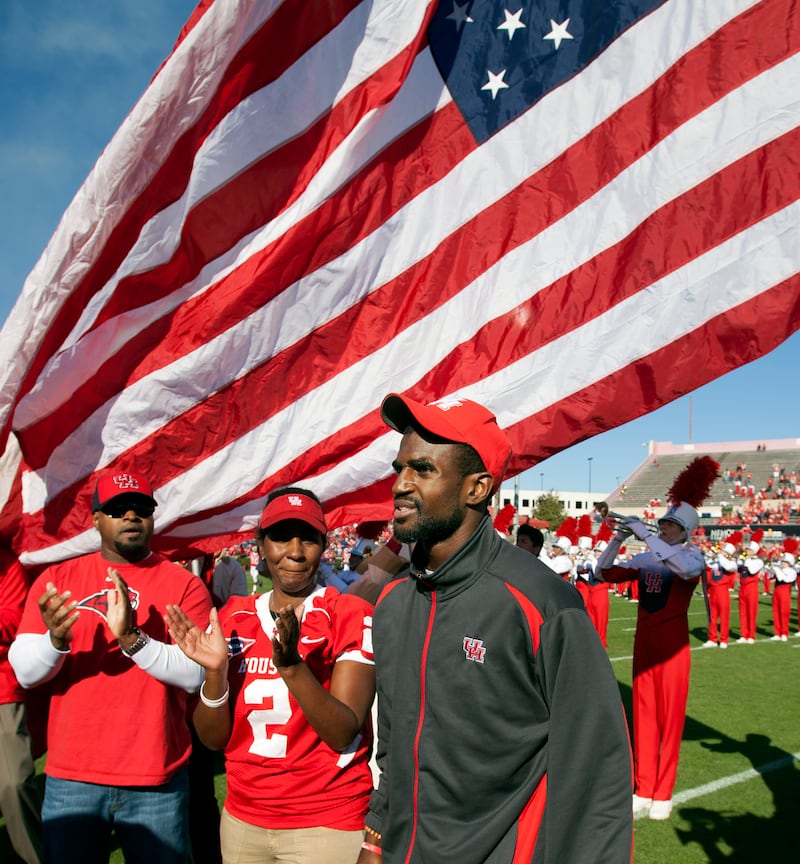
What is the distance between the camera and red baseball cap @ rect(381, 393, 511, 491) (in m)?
2.04

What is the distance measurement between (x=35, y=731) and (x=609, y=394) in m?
3.44

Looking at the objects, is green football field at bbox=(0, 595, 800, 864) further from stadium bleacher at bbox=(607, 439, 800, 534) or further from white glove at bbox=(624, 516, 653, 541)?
stadium bleacher at bbox=(607, 439, 800, 534)

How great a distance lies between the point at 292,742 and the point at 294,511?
75cm

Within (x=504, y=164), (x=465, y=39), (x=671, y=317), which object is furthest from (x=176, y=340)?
(x=671, y=317)

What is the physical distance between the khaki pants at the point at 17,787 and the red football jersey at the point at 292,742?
189 cm

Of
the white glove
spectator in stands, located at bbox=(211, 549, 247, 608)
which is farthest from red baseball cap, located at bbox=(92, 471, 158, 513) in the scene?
the white glove

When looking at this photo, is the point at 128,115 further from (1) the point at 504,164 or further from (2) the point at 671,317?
(2) the point at 671,317

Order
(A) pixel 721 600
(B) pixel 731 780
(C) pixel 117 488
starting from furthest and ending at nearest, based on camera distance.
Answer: (A) pixel 721 600 < (B) pixel 731 780 < (C) pixel 117 488

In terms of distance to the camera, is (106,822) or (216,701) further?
(106,822)

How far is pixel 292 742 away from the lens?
255 cm

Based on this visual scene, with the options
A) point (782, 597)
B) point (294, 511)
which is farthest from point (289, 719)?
point (782, 597)

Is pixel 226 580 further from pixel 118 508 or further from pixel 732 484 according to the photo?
pixel 732 484

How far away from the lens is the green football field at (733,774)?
515 centimetres

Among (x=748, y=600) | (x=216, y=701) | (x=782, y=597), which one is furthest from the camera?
(x=782, y=597)
